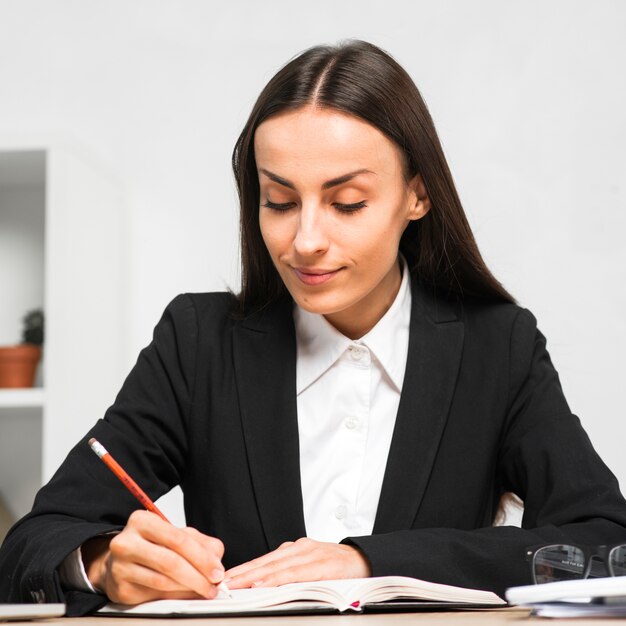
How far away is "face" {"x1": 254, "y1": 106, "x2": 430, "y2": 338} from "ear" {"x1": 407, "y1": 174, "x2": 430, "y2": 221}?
6 cm

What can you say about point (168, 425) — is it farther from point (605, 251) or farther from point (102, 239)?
point (605, 251)

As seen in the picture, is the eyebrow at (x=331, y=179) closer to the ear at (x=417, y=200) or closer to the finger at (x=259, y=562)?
the ear at (x=417, y=200)

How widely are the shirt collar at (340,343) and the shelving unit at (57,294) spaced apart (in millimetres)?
Answer: 886

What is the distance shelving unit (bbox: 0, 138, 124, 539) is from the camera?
8.18 ft

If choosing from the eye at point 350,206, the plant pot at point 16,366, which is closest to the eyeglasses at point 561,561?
the eye at point 350,206

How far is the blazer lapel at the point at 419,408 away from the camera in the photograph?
1615 mm

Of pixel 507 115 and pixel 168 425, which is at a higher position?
pixel 507 115

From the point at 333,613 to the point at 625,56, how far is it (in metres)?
2.07

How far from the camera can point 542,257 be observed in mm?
2725

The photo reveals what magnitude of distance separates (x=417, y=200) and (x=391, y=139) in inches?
5.6

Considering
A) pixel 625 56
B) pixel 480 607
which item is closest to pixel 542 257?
pixel 625 56

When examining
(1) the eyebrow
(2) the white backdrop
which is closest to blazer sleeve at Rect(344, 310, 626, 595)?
(1) the eyebrow

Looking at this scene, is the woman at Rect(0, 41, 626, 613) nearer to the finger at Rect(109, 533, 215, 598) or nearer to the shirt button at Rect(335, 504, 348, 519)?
the shirt button at Rect(335, 504, 348, 519)

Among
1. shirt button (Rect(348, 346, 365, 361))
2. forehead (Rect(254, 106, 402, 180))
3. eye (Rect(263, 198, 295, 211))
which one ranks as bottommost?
Answer: shirt button (Rect(348, 346, 365, 361))
